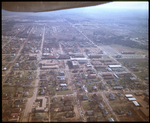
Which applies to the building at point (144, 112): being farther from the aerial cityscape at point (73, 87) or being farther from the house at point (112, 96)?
the house at point (112, 96)

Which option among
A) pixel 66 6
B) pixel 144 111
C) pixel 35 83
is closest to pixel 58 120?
pixel 35 83

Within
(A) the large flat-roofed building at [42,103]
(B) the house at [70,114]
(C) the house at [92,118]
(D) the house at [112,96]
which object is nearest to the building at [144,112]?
(D) the house at [112,96]

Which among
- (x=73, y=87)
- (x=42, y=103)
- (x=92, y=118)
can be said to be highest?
(x=73, y=87)

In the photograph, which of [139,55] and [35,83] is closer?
[35,83]

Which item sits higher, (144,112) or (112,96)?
(112,96)

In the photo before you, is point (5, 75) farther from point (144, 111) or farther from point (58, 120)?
point (144, 111)

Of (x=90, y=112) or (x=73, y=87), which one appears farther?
(x=73, y=87)

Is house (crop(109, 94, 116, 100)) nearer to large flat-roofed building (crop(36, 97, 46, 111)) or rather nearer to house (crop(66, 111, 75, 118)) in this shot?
house (crop(66, 111, 75, 118))

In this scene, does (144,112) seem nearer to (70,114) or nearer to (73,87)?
(70,114)

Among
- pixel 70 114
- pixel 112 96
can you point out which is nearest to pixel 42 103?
pixel 70 114

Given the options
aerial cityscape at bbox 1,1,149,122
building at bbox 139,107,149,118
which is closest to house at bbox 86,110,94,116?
aerial cityscape at bbox 1,1,149,122

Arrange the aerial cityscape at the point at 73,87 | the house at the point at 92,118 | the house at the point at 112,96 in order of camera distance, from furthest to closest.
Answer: the house at the point at 112,96 → the aerial cityscape at the point at 73,87 → the house at the point at 92,118
